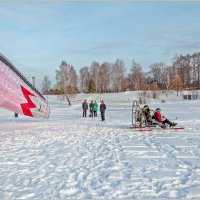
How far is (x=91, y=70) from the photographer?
102 metres

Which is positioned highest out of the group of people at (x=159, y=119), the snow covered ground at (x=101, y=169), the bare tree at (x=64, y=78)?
the bare tree at (x=64, y=78)

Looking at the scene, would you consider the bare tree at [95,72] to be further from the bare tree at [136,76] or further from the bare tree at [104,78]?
the bare tree at [136,76]

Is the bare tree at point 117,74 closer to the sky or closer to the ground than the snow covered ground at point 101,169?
closer to the sky

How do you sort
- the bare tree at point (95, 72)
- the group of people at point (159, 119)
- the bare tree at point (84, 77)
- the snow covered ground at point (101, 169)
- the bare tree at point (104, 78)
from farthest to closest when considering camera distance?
the bare tree at point (84, 77)
the bare tree at point (104, 78)
the bare tree at point (95, 72)
the group of people at point (159, 119)
the snow covered ground at point (101, 169)

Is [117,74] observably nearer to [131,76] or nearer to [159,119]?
[131,76]

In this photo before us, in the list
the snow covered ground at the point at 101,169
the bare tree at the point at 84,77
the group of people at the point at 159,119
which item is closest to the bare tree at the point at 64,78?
the bare tree at the point at 84,77

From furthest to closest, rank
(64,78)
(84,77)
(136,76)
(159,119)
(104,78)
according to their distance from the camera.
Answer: (84,77)
(104,78)
(136,76)
(64,78)
(159,119)

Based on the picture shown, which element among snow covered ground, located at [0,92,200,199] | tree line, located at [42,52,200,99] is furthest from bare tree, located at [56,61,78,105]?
snow covered ground, located at [0,92,200,199]

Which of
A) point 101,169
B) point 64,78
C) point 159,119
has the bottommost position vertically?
point 101,169

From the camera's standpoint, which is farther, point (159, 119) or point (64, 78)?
point (64, 78)

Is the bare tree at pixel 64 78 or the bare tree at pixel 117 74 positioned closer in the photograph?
the bare tree at pixel 64 78

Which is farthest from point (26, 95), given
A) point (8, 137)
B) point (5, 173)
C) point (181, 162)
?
point (181, 162)

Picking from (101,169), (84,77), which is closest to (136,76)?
(84,77)

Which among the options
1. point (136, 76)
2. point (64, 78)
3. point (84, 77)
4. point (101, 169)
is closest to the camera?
point (101, 169)
